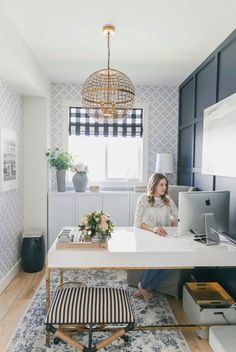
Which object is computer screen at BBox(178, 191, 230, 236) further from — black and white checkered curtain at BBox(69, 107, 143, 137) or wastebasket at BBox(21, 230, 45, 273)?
black and white checkered curtain at BBox(69, 107, 143, 137)

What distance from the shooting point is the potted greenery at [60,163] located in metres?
4.06

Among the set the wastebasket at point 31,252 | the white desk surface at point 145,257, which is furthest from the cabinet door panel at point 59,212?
the white desk surface at point 145,257

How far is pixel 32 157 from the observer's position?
13.3 ft

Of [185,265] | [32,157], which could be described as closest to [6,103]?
[32,157]

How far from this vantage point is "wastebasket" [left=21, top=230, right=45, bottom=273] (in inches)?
148

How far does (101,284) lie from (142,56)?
2.81 m

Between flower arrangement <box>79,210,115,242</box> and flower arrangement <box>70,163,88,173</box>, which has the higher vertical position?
flower arrangement <box>70,163,88,173</box>

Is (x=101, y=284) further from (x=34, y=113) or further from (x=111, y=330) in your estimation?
(x=34, y=113)

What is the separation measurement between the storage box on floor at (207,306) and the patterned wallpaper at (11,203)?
213cm

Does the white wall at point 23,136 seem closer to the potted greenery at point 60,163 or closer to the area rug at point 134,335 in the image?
the potted greenery at point 60,163

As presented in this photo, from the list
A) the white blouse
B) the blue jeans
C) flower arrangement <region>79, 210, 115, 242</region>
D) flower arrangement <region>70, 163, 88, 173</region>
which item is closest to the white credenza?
flower arrangement <region>70, 163, 88, 173</region>

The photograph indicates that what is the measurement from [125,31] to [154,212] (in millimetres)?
1865

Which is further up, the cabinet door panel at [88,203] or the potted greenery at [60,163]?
the potted greenery at [60,163]

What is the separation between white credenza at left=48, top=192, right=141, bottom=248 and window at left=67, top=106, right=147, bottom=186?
46 centimetres
